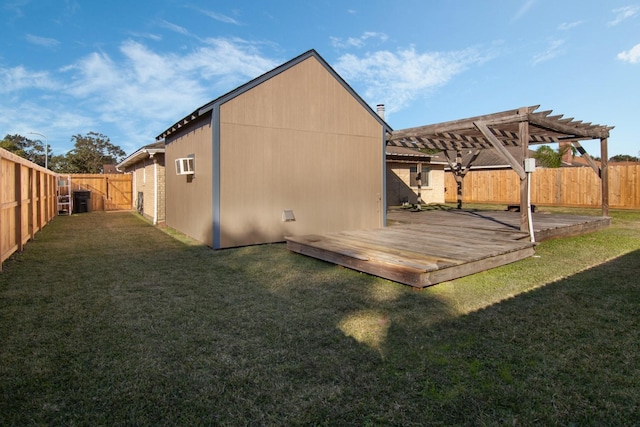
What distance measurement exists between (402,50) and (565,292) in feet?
37.4

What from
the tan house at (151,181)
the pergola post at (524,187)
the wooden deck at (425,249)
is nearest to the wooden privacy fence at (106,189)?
the tan house at (151,181)

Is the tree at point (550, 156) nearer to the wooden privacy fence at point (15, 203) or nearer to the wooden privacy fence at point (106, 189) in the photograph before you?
the wooden privacy fence at point (106, 189)

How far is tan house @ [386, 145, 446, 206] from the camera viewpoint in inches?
655

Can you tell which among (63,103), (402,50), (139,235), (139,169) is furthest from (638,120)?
(63,103)

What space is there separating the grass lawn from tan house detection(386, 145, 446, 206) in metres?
11.6

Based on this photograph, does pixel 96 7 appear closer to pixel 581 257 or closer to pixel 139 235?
pixel 139 235

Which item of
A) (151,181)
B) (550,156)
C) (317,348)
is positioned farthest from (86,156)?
(317,348)

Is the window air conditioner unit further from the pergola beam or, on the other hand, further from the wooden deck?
the pergola beam

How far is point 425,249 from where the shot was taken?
221 inches

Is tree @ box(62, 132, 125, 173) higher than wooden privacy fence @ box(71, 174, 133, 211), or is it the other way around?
tree @ box(62, 132, 125, 173)

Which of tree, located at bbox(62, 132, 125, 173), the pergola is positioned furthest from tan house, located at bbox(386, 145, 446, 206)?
tree, located at bbox(62, 132, 125, 173)

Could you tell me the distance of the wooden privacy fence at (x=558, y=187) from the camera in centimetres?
1548

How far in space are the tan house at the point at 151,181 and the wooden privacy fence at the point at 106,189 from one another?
7.36 ft

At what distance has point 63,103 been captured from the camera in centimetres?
2291
